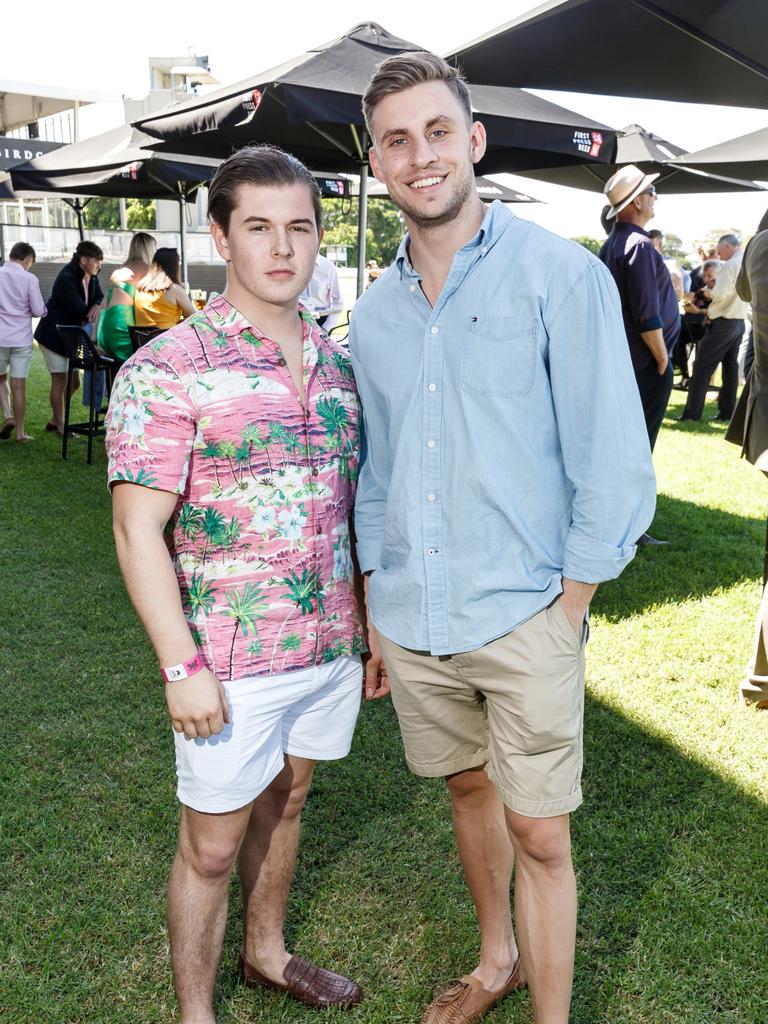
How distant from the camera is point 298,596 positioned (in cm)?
197

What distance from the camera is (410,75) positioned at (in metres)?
1.88

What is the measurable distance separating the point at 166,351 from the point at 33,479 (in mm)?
6575

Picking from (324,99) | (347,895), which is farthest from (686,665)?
(324,99)

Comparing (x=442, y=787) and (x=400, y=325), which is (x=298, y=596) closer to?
(x=400, y=325)

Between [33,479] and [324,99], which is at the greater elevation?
[324,99]

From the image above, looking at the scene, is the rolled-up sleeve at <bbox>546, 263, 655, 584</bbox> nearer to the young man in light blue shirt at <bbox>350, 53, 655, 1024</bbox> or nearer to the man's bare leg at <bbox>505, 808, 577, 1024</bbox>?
the young man in light blue shirt at <bbox>350, 53, 655, 1024</bbox>

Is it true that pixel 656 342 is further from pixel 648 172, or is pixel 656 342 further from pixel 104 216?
pixel 104 216

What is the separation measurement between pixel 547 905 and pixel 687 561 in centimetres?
425

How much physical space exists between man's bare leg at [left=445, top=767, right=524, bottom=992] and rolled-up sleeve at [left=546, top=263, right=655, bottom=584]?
65 centimetres

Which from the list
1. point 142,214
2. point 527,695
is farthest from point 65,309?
point 142,214

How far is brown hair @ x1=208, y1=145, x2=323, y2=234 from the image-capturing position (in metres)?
1.90

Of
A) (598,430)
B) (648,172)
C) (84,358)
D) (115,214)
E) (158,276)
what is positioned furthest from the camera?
(115,214)

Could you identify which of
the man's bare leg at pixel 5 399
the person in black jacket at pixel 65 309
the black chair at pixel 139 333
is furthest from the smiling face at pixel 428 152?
the man's bare leg at pixel 5 399

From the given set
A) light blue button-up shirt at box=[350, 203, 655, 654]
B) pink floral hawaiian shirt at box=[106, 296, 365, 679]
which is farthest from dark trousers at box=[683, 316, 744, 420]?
pink floral hawaiian shirt at box=[106, 296, 365, 679]
